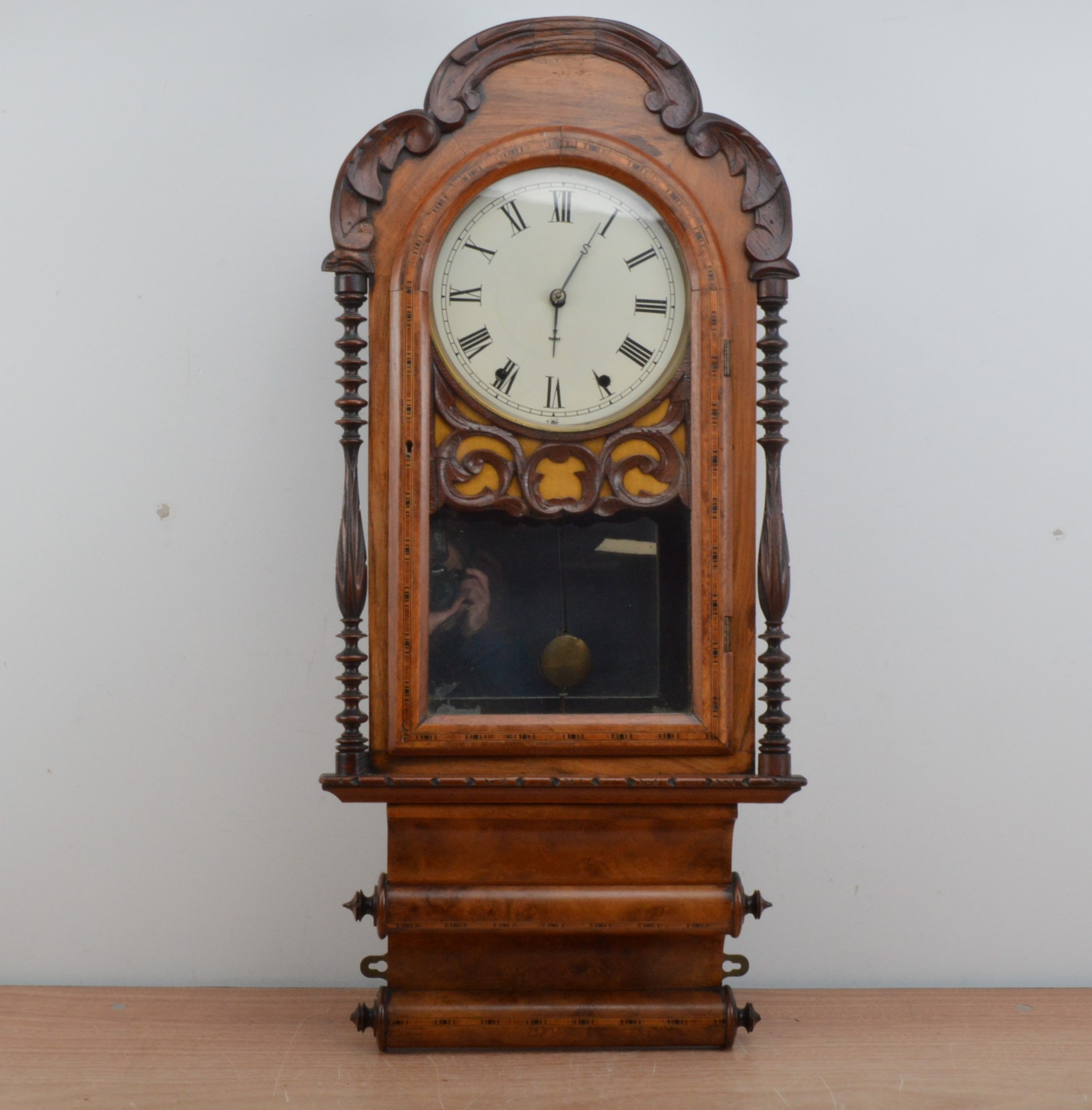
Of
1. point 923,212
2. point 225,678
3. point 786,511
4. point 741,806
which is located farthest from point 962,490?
point 225,678

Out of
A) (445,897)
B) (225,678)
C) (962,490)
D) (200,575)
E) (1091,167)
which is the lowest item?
(445,897)

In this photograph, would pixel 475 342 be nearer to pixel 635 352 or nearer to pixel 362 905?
pixel 635 352

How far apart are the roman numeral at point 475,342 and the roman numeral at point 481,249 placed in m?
0.08

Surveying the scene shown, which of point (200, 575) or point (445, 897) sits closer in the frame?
point (445, 897)

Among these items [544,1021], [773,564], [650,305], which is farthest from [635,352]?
[544,1021]

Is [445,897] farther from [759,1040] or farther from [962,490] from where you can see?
[962,490]

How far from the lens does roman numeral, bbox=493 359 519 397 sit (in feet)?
4.16

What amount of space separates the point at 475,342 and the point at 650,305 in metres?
0.21

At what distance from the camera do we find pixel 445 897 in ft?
4.09

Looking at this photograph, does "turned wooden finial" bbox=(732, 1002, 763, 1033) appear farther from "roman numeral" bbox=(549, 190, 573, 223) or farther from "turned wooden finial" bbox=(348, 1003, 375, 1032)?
"roman numeral" bbox=(549, 190, 573, 223)

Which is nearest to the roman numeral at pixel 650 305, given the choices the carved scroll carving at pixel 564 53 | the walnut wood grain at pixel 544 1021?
the carved scroll carving at pixel 564 53

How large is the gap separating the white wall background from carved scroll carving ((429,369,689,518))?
328 millimetres

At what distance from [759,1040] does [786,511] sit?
68cm

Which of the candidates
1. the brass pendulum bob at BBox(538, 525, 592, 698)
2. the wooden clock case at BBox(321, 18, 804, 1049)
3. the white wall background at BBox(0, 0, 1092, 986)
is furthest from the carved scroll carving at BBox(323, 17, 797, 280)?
the brass pendulum bob at BBox(538, 525, 592, 698)
